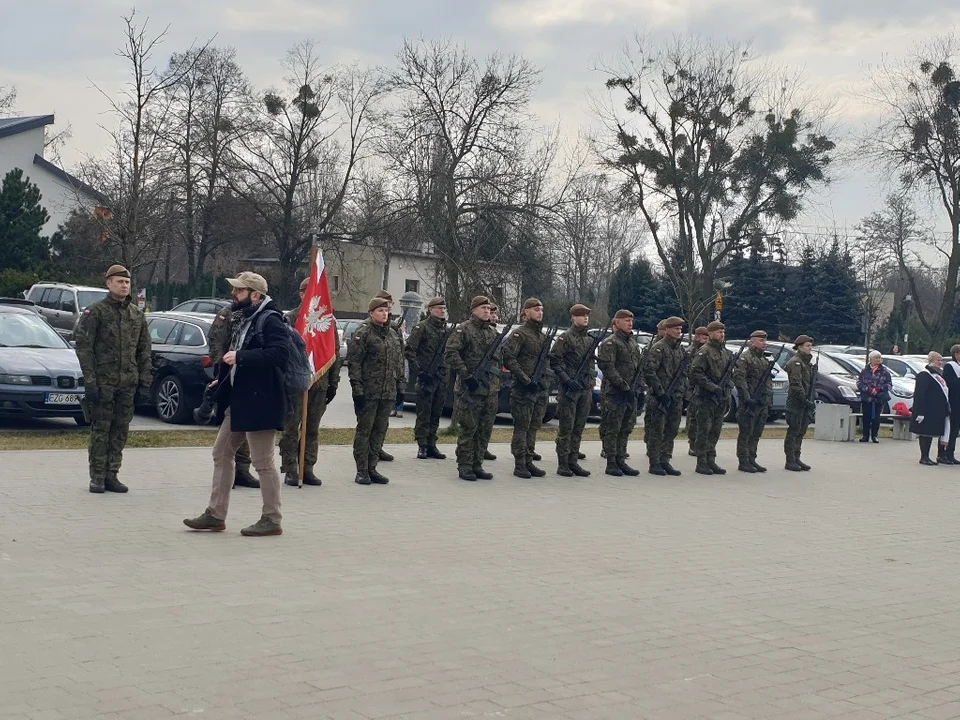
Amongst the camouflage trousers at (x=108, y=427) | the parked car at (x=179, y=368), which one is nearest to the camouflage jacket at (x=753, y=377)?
the parked car at (x=179, y=368)

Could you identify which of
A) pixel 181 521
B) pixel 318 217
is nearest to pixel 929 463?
pixel 181 521

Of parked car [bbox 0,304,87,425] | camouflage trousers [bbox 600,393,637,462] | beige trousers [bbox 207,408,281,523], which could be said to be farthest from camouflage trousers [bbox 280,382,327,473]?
parked car [bbox 0,304,87,425]

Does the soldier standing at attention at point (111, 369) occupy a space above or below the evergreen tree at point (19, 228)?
below

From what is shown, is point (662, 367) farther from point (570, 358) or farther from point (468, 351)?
point (468, 351)

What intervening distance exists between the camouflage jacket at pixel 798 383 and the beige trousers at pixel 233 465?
9.68 metres

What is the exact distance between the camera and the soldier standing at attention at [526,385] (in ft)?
44.4

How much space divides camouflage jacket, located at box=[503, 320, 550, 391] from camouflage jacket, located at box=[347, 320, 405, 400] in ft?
5.34

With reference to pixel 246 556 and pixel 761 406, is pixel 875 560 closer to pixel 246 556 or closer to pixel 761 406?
pixel 246 556

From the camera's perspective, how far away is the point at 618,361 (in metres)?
14.4

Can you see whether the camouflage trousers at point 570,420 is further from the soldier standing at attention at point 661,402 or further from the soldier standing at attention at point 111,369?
the soldier standing at attention at point 111,369

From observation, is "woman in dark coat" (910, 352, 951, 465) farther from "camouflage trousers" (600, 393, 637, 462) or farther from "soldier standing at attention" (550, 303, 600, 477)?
"soldier standing at attention" (550, 303, 600, 477)

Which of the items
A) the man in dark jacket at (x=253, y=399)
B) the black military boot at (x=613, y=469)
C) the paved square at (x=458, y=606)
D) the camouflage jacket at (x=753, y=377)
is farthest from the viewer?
the camouflage jacket at (x=753, y=377)

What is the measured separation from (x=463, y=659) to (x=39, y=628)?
215 centimetres

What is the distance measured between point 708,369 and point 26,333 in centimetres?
910
